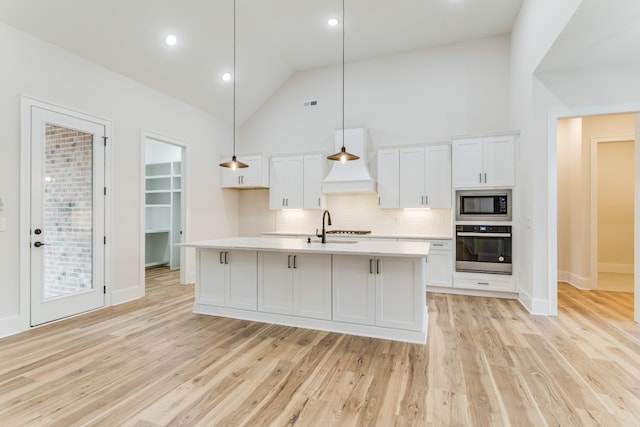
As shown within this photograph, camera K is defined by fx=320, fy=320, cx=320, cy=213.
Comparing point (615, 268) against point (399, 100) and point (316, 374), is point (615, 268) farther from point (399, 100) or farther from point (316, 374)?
point (316, 374)

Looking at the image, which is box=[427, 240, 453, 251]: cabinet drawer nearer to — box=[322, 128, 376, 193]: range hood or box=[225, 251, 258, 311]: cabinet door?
box=[322, 128, 376, 193]: range hood

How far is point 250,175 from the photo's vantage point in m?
6.13

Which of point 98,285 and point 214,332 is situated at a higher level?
point 98,285

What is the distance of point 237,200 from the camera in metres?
6.79

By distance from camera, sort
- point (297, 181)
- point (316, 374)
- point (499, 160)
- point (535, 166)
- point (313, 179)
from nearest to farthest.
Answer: point (316, 374)
point (535, 166)
point (499, 160)
point (313, 179)
point (297, 181)

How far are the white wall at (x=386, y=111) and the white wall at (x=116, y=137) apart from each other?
0.99 metres

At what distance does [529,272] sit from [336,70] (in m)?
4.64

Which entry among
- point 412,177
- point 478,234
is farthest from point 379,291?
point 412,177

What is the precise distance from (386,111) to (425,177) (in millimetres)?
Answer: 1485

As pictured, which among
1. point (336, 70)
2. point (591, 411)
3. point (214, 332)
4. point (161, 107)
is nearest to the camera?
point (591, 411)

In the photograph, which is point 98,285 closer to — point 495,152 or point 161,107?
point 161,107

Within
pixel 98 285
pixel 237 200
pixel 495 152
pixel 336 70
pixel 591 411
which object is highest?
pixel 336 70

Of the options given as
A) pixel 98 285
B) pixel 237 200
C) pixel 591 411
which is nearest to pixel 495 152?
pixel 591 411

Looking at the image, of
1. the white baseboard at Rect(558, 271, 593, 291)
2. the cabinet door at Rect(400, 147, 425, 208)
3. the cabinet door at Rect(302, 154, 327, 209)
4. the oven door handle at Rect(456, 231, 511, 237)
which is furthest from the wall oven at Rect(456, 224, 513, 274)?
the cabinet door at Rect(302, 154, 327, 209)
